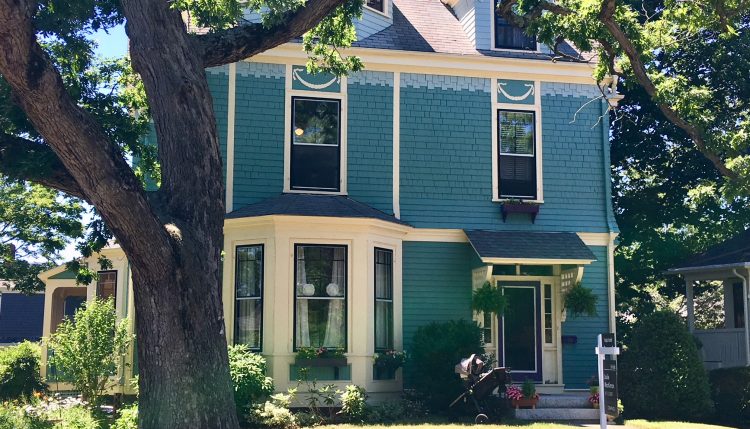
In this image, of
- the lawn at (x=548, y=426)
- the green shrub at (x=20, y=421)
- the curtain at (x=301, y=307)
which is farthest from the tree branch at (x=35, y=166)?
the lawn at (x=548, y=426)

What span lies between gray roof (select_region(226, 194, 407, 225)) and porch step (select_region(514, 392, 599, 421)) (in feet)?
13.4

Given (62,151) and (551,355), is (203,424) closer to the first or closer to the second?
(62,151)

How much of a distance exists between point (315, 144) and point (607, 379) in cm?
756

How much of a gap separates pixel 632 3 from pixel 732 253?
→ 680 centimetres

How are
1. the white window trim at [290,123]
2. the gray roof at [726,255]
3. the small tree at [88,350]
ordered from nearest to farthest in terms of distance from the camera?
the small tree at [88,350] < the white window trim at [290,123] < the gray roof at [726,255]

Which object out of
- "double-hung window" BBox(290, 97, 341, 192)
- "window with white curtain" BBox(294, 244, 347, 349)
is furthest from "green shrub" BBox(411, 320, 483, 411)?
"double-hung window" BBox(290, 97, 341, 192)

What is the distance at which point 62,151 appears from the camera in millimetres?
8227

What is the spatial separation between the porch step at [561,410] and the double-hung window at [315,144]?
212 inches

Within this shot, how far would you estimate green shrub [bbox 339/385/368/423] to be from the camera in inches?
537

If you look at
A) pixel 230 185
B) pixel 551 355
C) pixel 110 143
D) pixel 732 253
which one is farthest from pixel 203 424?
pixel 732 253

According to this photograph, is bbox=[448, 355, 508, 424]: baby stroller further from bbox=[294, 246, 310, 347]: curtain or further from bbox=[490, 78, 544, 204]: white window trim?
bbox=[490, 78, 544, 204]: white window trim

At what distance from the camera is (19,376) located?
652 inches

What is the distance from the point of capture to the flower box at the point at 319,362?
46.5 ft

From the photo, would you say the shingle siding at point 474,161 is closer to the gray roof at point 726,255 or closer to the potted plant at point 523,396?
the gray roof at point 726,255
